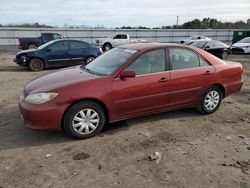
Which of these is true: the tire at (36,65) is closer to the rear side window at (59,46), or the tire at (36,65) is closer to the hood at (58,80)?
the rear side window at (59,46)

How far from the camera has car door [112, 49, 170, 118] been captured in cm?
409

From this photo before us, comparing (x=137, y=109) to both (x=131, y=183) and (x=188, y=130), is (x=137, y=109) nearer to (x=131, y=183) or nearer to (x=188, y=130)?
(x=188, y=130)

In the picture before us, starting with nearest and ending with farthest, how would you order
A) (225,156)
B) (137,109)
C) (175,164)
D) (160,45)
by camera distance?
(175,164)
(225,156)
(137,109)
(160,45)

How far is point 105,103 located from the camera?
157 inches

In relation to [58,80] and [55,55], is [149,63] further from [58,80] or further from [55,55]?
[55,55]

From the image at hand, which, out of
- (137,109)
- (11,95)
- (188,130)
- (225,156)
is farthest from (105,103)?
(11,95)

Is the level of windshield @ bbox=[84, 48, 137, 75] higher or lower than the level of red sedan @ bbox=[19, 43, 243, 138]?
higher

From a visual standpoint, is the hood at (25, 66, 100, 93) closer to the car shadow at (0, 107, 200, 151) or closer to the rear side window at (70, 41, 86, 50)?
the car shadow at (0, 107, 200, 151)

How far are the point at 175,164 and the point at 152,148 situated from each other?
1.71 feet

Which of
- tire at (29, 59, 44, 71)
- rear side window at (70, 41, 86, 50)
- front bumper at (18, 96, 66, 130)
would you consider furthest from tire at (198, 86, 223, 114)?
tire at (29, 59, 44, 71)

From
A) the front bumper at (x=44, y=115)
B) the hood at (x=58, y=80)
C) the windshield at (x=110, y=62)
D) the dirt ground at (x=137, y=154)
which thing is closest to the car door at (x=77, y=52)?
the dirt ground at (x=137, y=154)

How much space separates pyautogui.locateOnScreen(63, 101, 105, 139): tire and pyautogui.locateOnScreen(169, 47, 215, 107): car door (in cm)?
149

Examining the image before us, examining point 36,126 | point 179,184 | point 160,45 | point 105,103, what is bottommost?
point 179,184

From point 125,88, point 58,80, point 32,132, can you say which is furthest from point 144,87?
point 32,132
